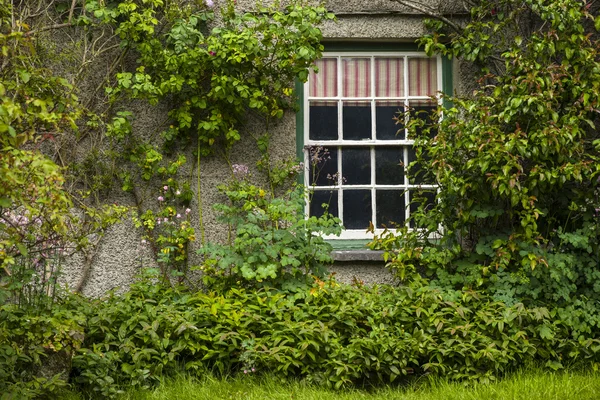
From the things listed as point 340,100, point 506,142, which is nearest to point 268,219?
point 340,100

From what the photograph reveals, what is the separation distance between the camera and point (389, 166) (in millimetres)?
7113

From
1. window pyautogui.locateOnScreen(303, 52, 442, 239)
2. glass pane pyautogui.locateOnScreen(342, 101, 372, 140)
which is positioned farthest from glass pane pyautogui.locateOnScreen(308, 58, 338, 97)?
glass pane pyautogui.locateOnScreen(342, 101, 372, 140)

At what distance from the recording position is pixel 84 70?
22.1 ft

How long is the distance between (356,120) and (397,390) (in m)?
2.78

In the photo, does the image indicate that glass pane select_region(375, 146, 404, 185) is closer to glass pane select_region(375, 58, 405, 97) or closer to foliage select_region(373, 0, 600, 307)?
foliage select_region(373, 0, 600, 307)

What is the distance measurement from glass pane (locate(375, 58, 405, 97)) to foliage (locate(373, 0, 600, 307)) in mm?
460

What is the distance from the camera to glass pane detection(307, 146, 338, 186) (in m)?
7.00

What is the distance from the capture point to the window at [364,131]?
23.2 ft

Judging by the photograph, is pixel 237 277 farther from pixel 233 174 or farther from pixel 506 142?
pixel 506 142

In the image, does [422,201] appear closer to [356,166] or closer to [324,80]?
[356,166]

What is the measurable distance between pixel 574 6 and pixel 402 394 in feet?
11.7

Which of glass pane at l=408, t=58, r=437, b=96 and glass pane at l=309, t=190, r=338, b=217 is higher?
glass pane at l=408, t=58, r=437, b=96

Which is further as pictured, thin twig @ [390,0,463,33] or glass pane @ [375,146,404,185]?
glass pane @ [375,146,404,185]

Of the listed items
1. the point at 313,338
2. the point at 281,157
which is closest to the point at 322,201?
the point at 281,157
